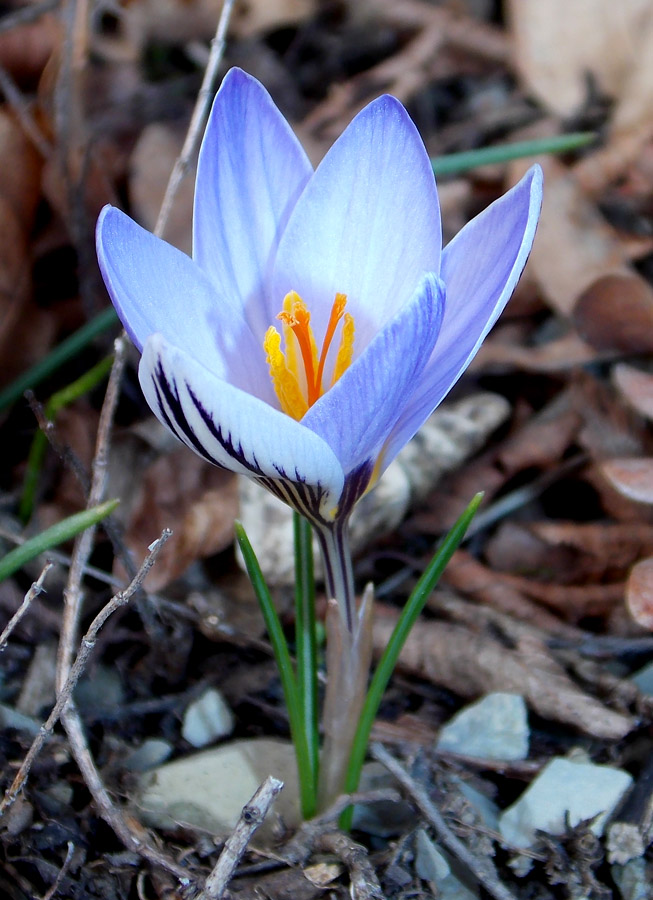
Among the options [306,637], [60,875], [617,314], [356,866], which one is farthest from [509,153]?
[60,875]

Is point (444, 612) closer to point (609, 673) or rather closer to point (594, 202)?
point (609, 673)

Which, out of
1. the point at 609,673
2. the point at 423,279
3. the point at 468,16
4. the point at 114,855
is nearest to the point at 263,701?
the point at 114,855

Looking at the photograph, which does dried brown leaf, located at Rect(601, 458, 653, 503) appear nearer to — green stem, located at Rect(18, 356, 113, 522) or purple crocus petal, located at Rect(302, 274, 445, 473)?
purple crocus petal, located at Rect(302, 274, 445, 473)

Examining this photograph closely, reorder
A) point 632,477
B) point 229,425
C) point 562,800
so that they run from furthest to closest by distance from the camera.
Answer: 1. point 632,477
2. point 562,800
3. point 229,425

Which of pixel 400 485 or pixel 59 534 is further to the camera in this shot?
pixel 400 485

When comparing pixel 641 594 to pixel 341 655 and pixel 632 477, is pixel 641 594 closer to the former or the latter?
pixel 632 477

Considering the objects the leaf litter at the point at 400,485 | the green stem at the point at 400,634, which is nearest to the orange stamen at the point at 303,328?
the green stem at the point at 400,634

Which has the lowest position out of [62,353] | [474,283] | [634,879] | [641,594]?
[634,879]
